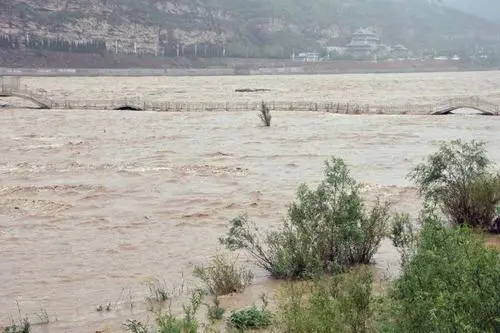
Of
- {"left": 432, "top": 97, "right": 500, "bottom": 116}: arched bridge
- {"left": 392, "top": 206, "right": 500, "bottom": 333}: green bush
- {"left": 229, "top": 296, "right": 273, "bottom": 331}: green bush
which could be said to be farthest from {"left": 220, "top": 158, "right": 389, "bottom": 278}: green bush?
{"left": 432, "top": 97, "right": 500, "bottom": 116}: arched bridge

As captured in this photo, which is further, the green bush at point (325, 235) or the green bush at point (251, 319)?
the green bush at point (325, 235)

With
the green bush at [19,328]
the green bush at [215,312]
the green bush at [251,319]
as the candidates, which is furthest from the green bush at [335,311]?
the green bush at [19,328]

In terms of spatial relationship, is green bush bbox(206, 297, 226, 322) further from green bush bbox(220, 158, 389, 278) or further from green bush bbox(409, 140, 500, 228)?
green bush bbox(409, 140, 500, 228)

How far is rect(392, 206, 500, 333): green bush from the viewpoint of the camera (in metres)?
5.00

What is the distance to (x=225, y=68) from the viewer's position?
565 feet

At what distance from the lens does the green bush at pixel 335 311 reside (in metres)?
5.99

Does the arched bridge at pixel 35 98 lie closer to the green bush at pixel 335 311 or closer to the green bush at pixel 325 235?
the green bush at pixel 325 235

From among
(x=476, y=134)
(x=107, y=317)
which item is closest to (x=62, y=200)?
(x=107, y=317)

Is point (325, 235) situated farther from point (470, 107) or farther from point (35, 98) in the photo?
point (35, 98)

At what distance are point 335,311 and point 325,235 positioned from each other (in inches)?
155

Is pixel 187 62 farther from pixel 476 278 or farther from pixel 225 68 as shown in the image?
pixel 476 278

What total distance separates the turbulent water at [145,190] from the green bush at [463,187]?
5.36ft

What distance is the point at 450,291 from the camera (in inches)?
216

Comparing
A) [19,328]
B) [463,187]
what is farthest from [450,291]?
[463,187]
